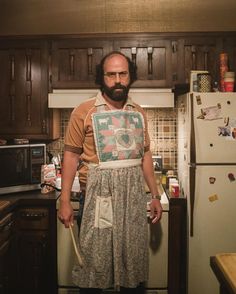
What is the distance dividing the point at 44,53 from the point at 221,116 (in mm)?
1453

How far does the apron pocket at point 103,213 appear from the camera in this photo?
1.85 meters

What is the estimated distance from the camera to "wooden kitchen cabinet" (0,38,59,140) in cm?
292

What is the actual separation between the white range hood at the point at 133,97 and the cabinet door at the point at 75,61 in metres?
0.11

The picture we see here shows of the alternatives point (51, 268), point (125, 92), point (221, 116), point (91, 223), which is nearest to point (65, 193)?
point (91, 223)

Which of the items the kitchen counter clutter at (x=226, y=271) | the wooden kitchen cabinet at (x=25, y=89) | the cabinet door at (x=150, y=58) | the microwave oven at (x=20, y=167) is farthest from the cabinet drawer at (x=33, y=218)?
the kitchen counter clutter at (x=226, y=271)

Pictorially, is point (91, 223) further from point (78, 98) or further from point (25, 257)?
point (78, 98)

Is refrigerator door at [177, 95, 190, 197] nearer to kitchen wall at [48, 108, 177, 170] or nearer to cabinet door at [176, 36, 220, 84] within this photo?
cabinet door at [176, 36, 220, 84]

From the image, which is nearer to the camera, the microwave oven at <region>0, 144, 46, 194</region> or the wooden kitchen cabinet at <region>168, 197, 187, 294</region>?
the wooden kitchen cabinet at <region>168, 197, 187, 294</region>

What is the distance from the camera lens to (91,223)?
6.13 feet

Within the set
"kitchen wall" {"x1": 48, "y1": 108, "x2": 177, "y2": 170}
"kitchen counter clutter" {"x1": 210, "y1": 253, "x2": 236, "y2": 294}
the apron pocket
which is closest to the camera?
"kitchen counter clutter" {"x1": 210, "y1": 253, "x2": 236, "y2": 294}

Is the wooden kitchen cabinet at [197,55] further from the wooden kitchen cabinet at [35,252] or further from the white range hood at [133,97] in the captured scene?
the wooden kitchen cabinet at [35,252]

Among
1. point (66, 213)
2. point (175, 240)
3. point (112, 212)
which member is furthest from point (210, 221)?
point (66, 213)

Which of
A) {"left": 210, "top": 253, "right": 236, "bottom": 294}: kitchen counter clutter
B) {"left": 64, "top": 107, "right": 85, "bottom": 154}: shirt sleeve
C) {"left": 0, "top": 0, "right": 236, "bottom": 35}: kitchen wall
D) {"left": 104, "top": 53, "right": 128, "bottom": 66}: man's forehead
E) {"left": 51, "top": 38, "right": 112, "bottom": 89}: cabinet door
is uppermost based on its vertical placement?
{"left": 0, "top": 0, "right": 236, "bottom": 35}: kitchen wall

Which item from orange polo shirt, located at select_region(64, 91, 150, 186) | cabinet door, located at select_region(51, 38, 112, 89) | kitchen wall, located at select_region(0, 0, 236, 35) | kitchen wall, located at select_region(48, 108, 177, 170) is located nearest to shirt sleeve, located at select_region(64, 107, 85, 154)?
orange polo shirt, located at select_region(64, 91, 150, 186)
